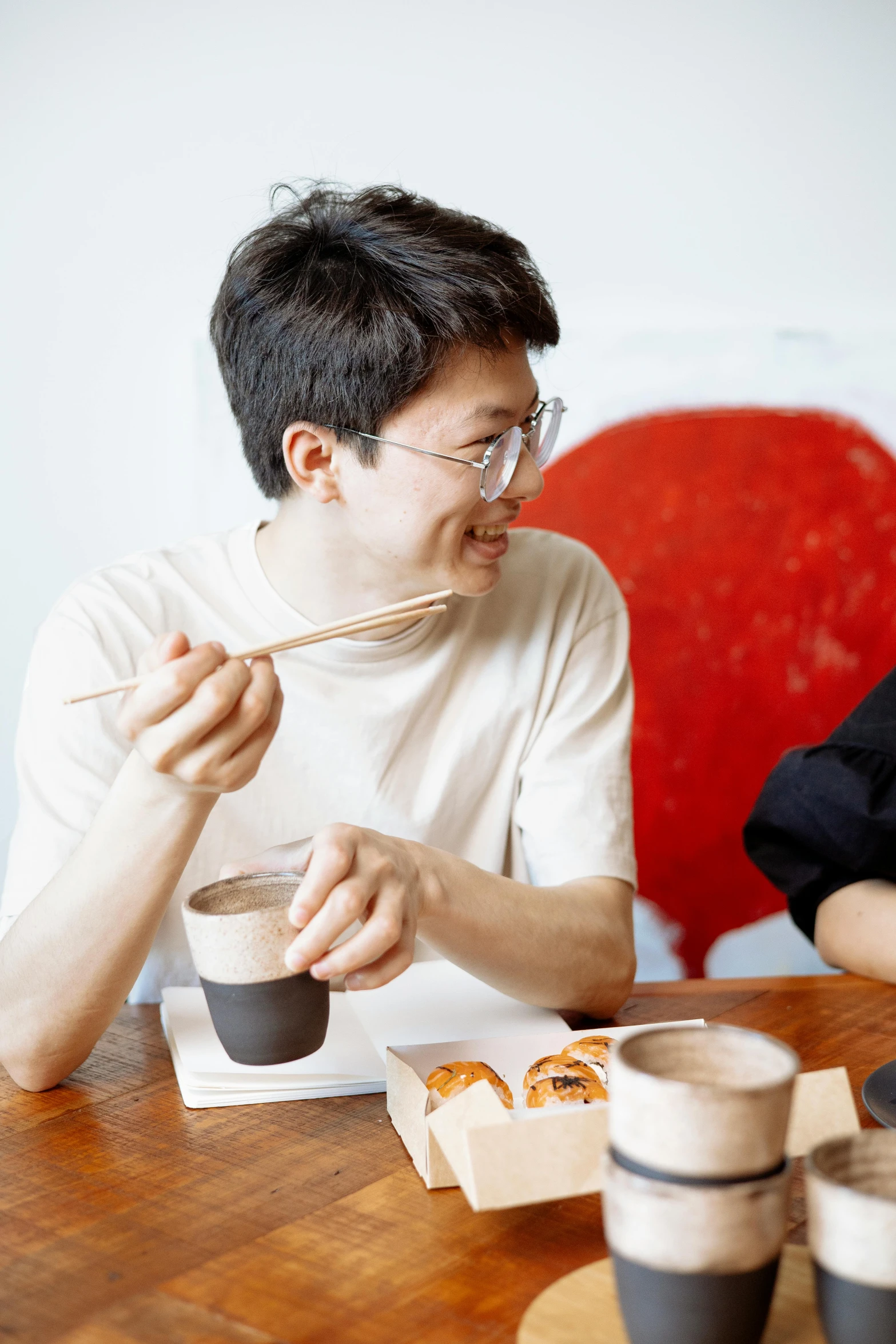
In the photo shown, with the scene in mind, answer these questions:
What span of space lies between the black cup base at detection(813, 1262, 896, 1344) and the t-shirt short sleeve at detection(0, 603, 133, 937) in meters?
0.92

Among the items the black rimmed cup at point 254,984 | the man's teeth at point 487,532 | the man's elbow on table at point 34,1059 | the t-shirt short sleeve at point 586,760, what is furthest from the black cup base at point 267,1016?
the man's teeth at point 487,532

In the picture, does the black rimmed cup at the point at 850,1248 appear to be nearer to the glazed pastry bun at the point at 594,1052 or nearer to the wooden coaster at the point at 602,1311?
the wooden coaster at the point at 602,1311

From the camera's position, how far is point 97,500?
2488mm

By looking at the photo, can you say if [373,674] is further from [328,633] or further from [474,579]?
[328,633]

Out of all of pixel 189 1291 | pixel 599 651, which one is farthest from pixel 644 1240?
pixel 599 651

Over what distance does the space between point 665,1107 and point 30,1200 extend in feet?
1.84

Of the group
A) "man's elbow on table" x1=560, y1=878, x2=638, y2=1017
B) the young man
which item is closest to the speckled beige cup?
the young man

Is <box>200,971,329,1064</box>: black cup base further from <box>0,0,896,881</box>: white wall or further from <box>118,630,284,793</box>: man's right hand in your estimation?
<box>0,0,896,881</box>: white wall

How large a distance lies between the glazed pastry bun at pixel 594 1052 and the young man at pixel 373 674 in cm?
17

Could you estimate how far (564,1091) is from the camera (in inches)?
36.8

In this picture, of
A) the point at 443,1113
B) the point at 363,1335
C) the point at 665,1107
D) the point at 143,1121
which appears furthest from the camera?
the point at 143,1121

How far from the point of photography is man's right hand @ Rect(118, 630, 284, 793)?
0.98 meters

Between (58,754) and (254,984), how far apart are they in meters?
0.53

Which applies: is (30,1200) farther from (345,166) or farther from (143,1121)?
(345,166)
